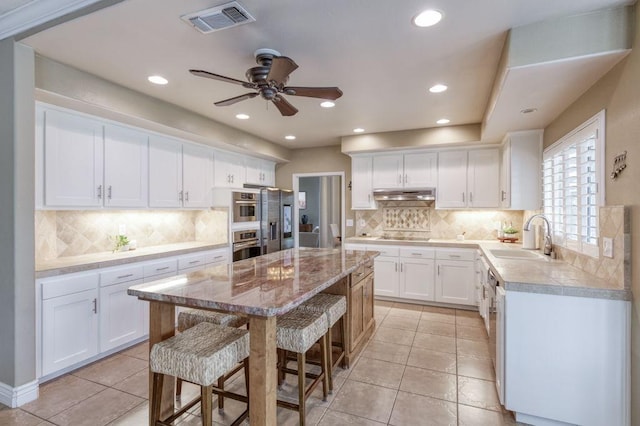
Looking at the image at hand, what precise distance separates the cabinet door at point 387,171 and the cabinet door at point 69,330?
380 cm

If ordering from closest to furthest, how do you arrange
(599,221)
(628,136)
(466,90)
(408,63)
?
(628,136), (599,221), (408,63), (466,90)

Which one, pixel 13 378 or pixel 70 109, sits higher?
pixel 70 109

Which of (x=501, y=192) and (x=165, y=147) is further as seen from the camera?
(x=501, y=192)

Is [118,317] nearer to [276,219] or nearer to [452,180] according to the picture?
[276,219]

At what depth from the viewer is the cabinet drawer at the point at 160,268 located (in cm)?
333

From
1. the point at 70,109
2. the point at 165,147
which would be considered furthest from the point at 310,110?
the point at 70,109

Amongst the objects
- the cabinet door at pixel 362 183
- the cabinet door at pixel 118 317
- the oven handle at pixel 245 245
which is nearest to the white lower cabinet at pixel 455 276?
the cabinet door at pixel 362 183

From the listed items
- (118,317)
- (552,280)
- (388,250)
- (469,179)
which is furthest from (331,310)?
(469,179)

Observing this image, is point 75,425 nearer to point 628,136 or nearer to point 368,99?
point 368,99

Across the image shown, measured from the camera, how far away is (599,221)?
2148 millimetres

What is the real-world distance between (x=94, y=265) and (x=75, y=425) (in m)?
1.26

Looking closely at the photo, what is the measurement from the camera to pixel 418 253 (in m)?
4.52

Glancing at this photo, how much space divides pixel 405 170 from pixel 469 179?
888 millimetres

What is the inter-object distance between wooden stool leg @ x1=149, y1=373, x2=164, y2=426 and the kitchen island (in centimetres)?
19
